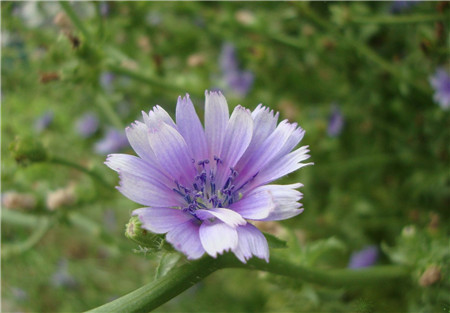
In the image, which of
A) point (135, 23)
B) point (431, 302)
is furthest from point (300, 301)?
point (135, 23)

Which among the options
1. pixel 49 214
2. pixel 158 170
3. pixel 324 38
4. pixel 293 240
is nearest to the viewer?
pixel 158 170

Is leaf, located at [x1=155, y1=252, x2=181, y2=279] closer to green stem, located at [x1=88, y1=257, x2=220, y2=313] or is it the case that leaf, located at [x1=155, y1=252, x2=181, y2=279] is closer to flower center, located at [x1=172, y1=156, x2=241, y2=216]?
green stem, located at [x1=88, y1=257, x2=220, y2=313]

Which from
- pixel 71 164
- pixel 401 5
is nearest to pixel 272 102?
pixel 401 5

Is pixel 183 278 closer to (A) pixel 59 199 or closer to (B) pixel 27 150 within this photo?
(B) pixel 27 150

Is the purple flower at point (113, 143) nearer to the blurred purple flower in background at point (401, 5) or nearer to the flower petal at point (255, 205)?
the blurred purple flower in background at point (401, 5)

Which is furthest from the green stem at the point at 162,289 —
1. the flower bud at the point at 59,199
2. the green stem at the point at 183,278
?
the flower bud at the point at 59,199

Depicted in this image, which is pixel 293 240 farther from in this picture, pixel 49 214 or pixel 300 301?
pixel 49 214
